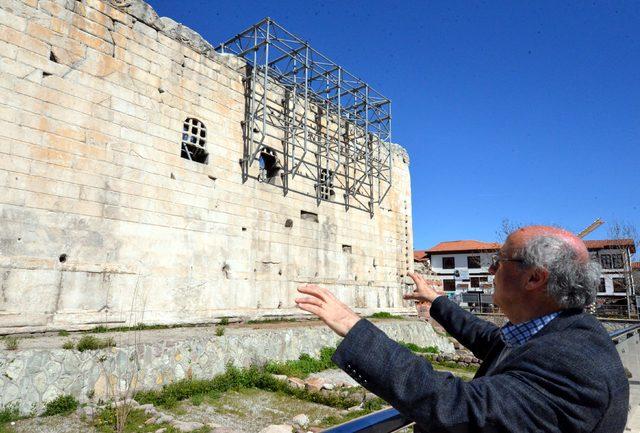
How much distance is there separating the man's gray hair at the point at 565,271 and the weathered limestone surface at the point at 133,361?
17.7ft

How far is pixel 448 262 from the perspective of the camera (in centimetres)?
4281

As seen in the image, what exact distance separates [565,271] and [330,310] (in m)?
0.80

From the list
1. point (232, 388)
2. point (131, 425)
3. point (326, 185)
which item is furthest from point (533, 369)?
point (326, 185)

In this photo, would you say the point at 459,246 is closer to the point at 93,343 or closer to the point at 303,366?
the point at 303,366

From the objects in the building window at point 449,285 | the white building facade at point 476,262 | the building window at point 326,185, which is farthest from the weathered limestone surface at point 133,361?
the building window at point 449,285

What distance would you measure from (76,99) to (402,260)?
11184mm

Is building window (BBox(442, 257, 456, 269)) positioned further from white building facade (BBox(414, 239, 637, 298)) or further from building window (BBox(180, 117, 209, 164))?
building window (BBox(180, 117, 209, 164))

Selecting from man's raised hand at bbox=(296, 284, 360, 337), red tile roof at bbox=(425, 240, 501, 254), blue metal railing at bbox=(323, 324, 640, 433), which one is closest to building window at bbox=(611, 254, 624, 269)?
red tile roof at bbox=(425, 240, 501, 254)

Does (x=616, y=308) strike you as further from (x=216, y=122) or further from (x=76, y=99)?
(x=76, y=99)

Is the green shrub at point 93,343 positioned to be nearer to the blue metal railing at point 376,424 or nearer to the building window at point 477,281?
the blue metal railing at point 376,424

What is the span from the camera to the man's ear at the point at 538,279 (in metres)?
1.44

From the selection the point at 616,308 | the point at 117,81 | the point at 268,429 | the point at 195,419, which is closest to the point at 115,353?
the point at 195,419

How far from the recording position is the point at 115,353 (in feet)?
19.1

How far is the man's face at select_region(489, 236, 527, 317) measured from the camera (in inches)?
59.3
